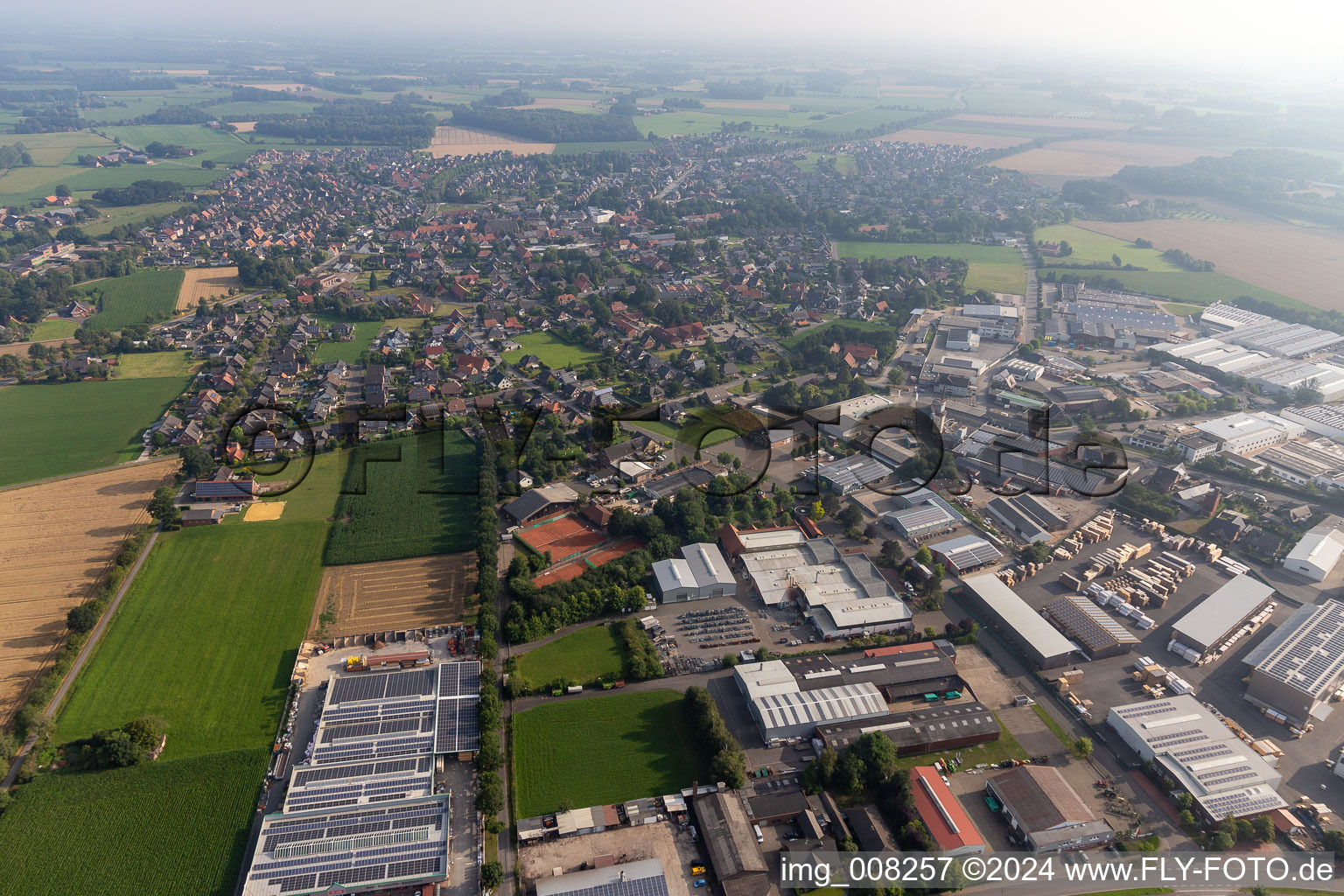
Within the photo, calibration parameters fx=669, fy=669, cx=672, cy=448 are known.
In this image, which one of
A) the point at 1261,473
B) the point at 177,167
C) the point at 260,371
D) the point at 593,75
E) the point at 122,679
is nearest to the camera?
the point at 122,679

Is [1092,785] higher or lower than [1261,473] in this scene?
lower

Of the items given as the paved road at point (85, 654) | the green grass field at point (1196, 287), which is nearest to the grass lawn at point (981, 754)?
the paved road at point (85, 654)

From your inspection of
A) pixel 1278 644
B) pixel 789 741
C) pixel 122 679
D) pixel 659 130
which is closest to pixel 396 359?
pixel 122 679

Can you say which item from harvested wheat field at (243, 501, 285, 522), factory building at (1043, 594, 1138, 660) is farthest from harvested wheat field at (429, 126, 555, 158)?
factory building at (1043, 594, 1138, 660)

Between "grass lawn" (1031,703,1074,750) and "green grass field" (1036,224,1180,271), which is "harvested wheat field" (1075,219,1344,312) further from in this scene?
"grass lawn" (1031,703,1074,750)

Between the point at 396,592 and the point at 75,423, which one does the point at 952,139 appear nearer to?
the point at 396,592

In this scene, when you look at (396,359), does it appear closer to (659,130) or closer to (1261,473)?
(1261,473)

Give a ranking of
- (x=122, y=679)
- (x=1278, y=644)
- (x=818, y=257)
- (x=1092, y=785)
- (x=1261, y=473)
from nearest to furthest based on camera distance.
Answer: (x=1092, y=785), (x=122, y=679), (x=1278, y=644), (x=1261, y=473), (x=818, y=257)
